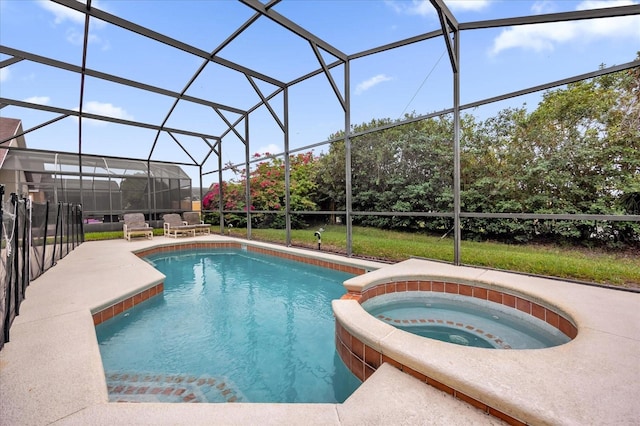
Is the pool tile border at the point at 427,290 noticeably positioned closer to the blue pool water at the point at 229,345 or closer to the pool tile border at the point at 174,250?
the blue pool water at the point at 229,345

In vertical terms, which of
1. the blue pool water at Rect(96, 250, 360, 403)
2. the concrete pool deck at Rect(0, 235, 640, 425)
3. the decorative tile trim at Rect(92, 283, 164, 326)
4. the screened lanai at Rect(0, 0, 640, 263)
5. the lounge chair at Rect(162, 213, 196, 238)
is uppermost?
the screened lanai at Rect(0, 0, 640, 263)

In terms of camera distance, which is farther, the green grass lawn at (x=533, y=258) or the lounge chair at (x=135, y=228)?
the lounge chair at (x=135, y=228)

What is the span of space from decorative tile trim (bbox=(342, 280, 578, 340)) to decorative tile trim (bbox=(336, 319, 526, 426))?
0.63 m

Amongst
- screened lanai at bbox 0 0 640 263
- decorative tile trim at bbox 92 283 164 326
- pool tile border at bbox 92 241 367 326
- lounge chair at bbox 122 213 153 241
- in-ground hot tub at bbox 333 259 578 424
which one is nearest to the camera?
in-ground hot tub at bbox 333 259 578 424

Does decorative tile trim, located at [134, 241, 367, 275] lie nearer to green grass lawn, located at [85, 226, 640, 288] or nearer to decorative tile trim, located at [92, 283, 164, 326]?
green grass lawn, located at [85, 226, 640, 288]

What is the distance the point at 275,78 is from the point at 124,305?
5.92 metres

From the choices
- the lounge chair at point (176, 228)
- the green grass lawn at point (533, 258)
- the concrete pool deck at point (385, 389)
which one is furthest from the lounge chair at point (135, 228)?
the concrete pool deck at point (385, 389)

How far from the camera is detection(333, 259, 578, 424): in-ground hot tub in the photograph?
57.4 inches

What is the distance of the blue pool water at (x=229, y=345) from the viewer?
2076mm

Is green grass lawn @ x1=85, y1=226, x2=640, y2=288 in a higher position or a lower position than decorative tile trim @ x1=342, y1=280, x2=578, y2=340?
higher

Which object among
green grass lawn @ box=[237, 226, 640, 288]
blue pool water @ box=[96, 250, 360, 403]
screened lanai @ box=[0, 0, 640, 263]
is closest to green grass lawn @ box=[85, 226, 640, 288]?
green grass lawn @ box=[237, 226, 640, 288]

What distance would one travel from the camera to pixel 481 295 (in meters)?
3.27

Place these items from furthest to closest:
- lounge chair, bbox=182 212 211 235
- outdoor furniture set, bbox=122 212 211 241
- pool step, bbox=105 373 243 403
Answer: lounge chair, bbox=182 212 211 235
outdoor furniture set, bbox=122 212 211 241
pool step, bbox=105 373 243 403

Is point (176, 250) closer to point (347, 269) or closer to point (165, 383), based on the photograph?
point (347, 269)
